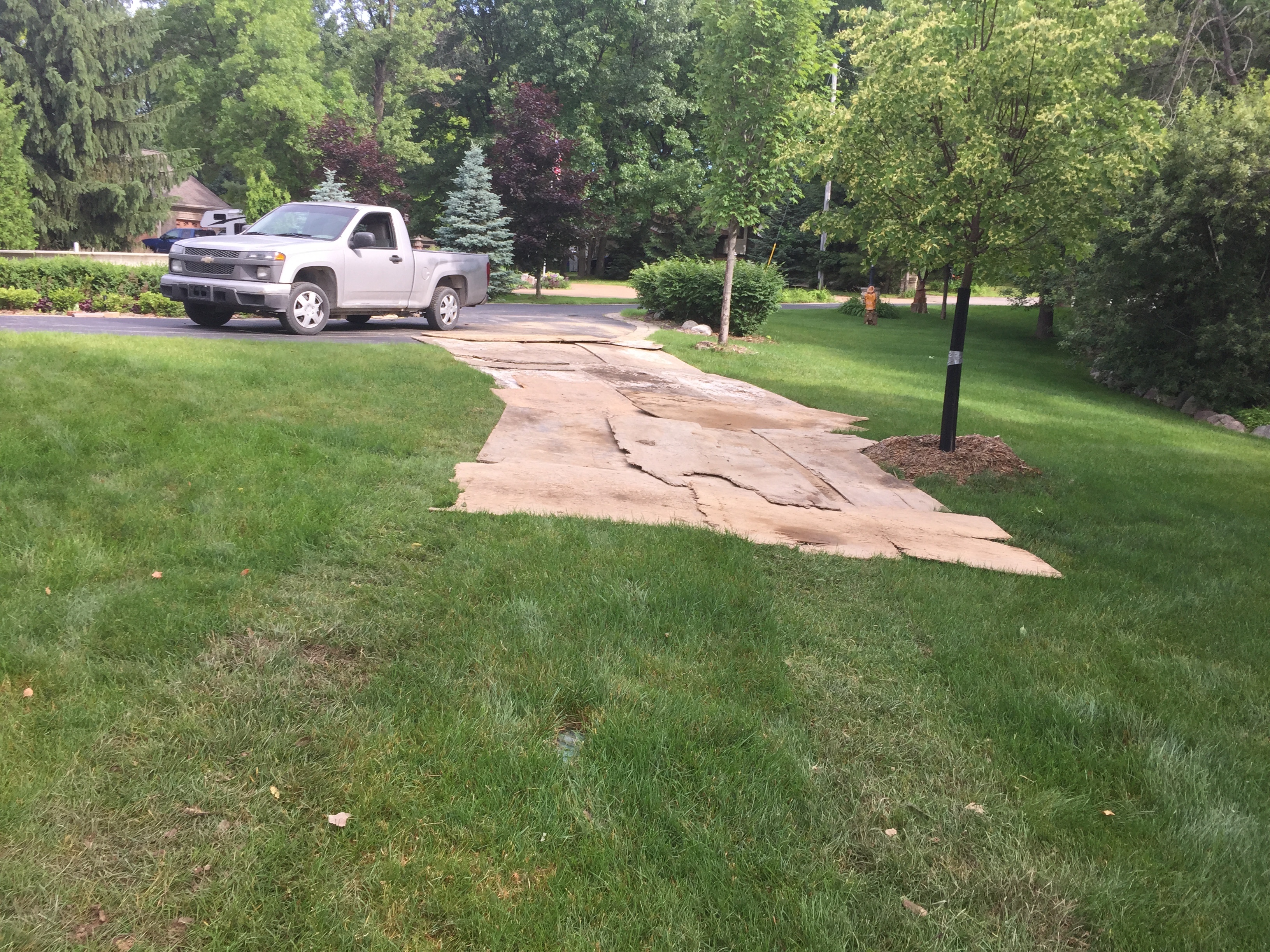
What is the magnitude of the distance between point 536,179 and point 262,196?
14.5 metres

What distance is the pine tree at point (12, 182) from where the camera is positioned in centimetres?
2752

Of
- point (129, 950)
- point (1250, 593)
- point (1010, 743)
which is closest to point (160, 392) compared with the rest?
point (129, 950)

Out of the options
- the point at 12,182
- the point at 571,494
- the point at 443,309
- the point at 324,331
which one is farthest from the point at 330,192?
the point at 571,494

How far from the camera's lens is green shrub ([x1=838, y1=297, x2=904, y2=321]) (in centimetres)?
3197

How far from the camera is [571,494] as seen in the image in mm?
5727

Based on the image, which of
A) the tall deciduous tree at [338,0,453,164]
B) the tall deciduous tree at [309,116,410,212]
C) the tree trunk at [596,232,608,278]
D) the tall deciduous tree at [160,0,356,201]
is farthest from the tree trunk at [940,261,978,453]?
the tree trunk at [596,232,608,278]

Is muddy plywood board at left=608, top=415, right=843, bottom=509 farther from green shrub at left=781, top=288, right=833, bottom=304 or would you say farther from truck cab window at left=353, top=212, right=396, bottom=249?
green shrub at left=781, top=288, right=833, bottom=304

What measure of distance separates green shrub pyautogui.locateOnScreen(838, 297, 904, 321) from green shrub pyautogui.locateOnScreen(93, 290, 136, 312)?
78.5 feet

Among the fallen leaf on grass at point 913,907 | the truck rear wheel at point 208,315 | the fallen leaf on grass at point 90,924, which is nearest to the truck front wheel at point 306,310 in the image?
the truck rear wheel at point 208,315

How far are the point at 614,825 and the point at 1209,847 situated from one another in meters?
1.76

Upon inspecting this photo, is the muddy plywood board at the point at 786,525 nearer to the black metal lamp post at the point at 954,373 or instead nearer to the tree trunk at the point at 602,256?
the black metal lamp post at the point at 954,373

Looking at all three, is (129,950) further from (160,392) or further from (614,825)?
(160,392)

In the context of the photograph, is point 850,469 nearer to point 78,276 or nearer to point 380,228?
point 380,228

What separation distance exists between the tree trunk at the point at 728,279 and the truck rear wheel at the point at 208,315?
8.98 meters
